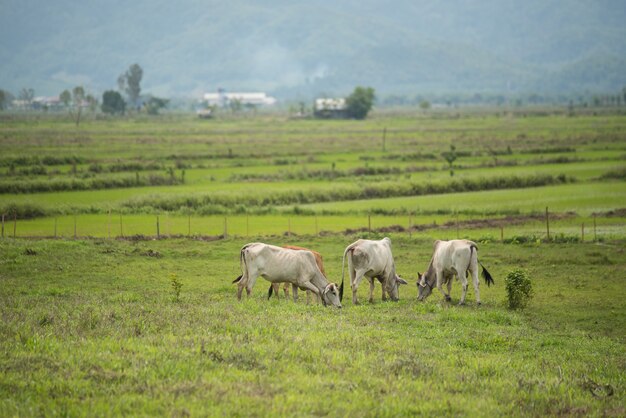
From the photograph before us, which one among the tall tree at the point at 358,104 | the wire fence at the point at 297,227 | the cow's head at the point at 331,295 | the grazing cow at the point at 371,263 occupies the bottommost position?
the wire fence at the point at 297,227

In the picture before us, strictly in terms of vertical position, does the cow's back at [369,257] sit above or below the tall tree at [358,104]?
below

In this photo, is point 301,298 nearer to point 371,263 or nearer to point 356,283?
point 356,283

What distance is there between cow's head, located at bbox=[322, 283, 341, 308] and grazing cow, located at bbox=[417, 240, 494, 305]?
11.2 feet

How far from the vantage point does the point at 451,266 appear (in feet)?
76.0

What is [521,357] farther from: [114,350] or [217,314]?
[114,350]

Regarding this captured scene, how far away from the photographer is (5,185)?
5403 cm

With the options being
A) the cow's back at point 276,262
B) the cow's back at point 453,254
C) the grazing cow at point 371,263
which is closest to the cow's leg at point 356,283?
the grazing cow at point 371,263

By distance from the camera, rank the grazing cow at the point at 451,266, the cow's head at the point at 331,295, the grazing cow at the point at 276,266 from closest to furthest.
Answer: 1. the cow's head at the point at 331,295
2. the grazing cow at the point at 276,266
3. the grazing cow at the point at 451,266

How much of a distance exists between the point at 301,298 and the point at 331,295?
3110mm

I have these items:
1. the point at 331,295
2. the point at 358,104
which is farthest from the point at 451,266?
the point at 358,104

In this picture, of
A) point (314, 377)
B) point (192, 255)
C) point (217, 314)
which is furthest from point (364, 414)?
point (192, 255)

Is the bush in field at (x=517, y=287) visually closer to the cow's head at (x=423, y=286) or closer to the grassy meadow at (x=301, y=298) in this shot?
the grassy meadow at (x=301, y=298)

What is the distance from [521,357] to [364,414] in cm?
505

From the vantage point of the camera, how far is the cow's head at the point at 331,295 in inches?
821
